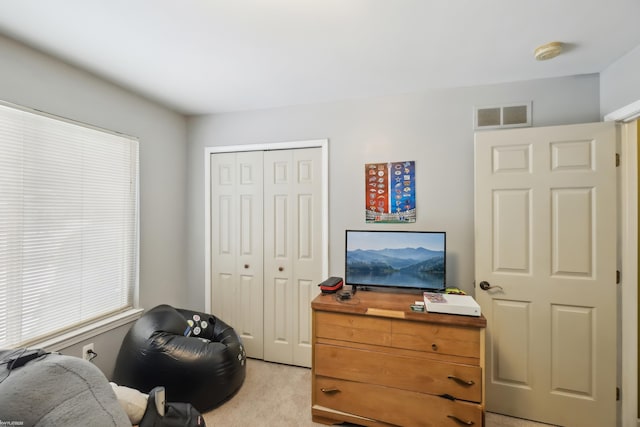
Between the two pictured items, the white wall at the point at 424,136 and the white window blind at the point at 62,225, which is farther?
the white wall at the point at 424,136

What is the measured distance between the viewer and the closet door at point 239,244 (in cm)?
283

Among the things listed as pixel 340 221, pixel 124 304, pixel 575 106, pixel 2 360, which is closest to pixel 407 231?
pixel 340 221

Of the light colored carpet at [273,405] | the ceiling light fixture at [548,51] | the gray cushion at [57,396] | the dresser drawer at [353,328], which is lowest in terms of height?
the light colored carpet at [273,405]

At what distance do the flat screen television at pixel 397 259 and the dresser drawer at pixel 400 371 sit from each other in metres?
0.55

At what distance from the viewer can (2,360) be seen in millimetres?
1136

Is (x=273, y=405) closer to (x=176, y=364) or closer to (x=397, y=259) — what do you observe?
(x=176, y=364)

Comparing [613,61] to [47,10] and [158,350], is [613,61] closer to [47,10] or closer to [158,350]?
[47,10]

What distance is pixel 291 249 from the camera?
273cm

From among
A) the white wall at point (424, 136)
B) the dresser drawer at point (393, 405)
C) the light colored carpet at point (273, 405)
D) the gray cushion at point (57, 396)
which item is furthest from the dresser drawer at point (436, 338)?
the gray cushion at point (57, 396)

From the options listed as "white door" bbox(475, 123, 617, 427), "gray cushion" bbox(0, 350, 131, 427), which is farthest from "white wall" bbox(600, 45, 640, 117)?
"gray cushion" bbox(0, 350, 131, 427)

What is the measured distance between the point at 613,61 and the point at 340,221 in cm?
222

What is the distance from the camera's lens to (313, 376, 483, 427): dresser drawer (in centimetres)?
169

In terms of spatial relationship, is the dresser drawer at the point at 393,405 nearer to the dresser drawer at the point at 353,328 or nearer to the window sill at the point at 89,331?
the dresser drawer at the point at 353,328

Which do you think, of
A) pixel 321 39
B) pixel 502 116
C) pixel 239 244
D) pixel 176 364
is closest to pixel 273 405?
pixel 176 364
